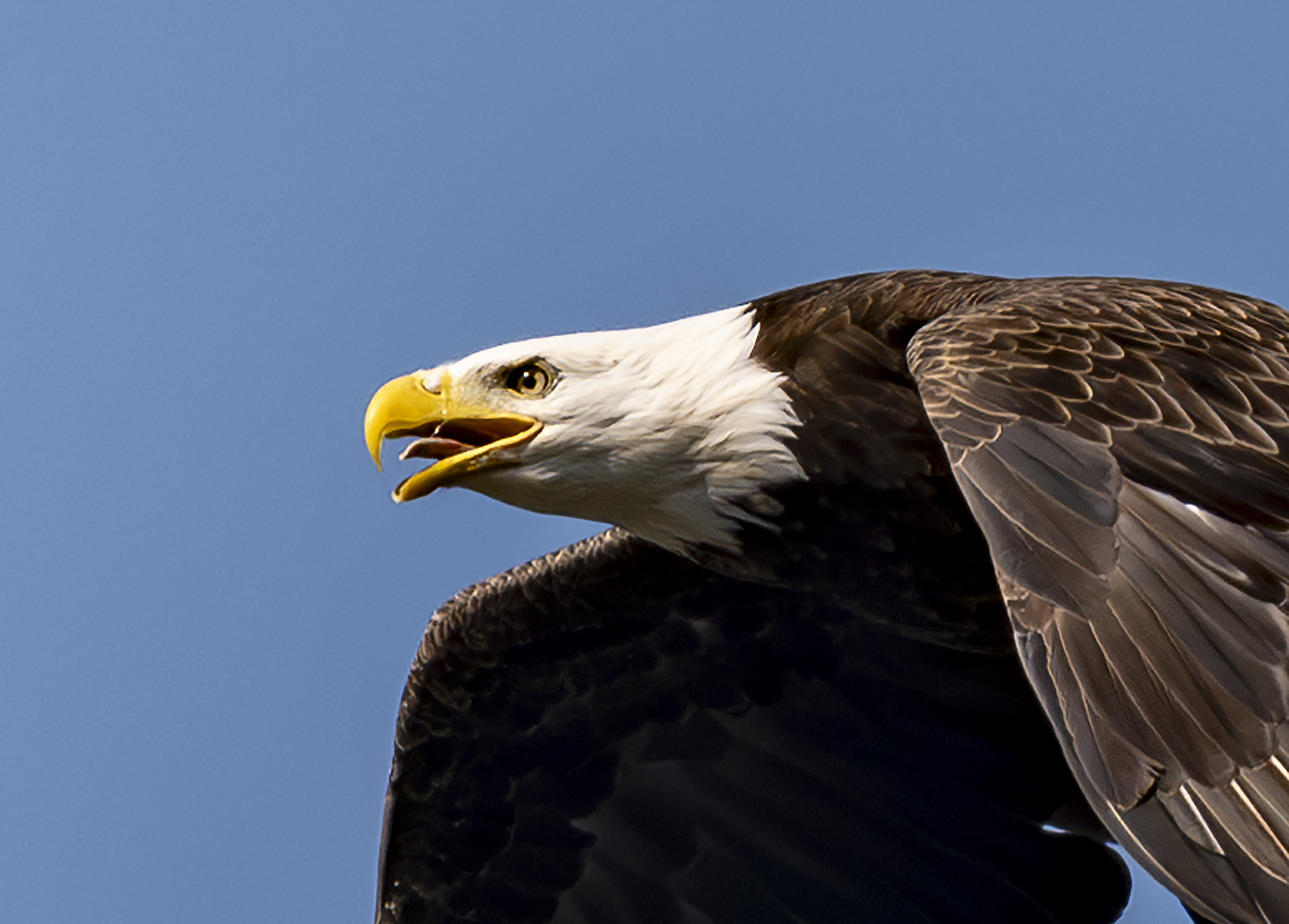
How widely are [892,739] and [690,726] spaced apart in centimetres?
73

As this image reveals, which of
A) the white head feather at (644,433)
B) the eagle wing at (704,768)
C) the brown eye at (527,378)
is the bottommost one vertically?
the eagle wing at (704,768)

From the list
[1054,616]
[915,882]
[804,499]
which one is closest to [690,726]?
[915,882]

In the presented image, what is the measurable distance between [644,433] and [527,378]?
0.38 metres

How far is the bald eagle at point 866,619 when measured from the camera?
13.1 ft

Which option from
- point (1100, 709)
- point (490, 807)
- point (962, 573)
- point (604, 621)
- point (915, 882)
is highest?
point (1100, 709)

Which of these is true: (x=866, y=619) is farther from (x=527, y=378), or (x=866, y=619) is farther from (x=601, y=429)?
(x=527, y=378)

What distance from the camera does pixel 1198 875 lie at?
370 centimetres

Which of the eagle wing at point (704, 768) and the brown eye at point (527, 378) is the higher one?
the brown eye at point (527, 378)

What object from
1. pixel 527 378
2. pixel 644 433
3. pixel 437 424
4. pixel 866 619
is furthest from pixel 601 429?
pixel 866 619

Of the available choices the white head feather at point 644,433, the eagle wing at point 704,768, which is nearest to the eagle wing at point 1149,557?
the white head feather at point 644,433

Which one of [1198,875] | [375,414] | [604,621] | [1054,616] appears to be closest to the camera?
[1198,875]

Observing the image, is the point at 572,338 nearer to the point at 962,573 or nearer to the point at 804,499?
the point at 804,499

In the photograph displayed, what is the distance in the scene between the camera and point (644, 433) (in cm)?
567

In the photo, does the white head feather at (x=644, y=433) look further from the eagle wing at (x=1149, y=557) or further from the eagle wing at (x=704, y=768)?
the eagle wing at (x=1149, y=557)
